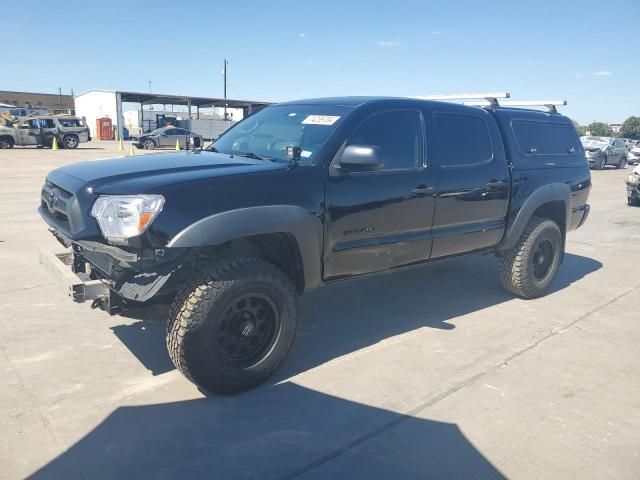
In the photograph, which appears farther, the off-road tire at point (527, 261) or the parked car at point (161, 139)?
the parked car at point (161, 139)

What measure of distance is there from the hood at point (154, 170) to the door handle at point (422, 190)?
112 centimetres

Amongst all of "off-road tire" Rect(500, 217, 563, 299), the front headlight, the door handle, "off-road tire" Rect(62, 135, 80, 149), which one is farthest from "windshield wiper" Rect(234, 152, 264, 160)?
"off-road tire" Rect(62, 135, 80, 149)

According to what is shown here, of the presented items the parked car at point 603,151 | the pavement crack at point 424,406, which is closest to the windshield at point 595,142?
the parked car at point 603,151

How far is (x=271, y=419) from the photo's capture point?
2.96m

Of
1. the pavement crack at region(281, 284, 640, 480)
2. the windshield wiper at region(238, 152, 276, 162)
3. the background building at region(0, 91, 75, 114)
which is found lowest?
the pavement crack at region(281, 284, 640, 480)

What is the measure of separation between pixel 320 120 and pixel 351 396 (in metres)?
1.98

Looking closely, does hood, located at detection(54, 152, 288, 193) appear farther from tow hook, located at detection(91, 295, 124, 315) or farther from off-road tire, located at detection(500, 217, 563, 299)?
off-road tire, located at detection(500, 217, 563, 299)

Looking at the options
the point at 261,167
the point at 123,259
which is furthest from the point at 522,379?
the point at 123,259

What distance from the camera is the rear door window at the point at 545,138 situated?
5043 mm

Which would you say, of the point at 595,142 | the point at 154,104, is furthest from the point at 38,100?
the point at 595,142

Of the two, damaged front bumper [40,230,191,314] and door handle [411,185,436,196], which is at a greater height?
door handle [411,185,436,196]

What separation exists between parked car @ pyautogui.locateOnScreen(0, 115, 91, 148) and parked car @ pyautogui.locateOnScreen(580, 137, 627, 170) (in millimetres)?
26782

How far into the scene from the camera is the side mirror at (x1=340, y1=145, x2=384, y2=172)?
3.31m

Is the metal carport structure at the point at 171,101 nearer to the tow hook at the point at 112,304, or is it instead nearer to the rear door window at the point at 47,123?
the rear door window at the point at 47,123
